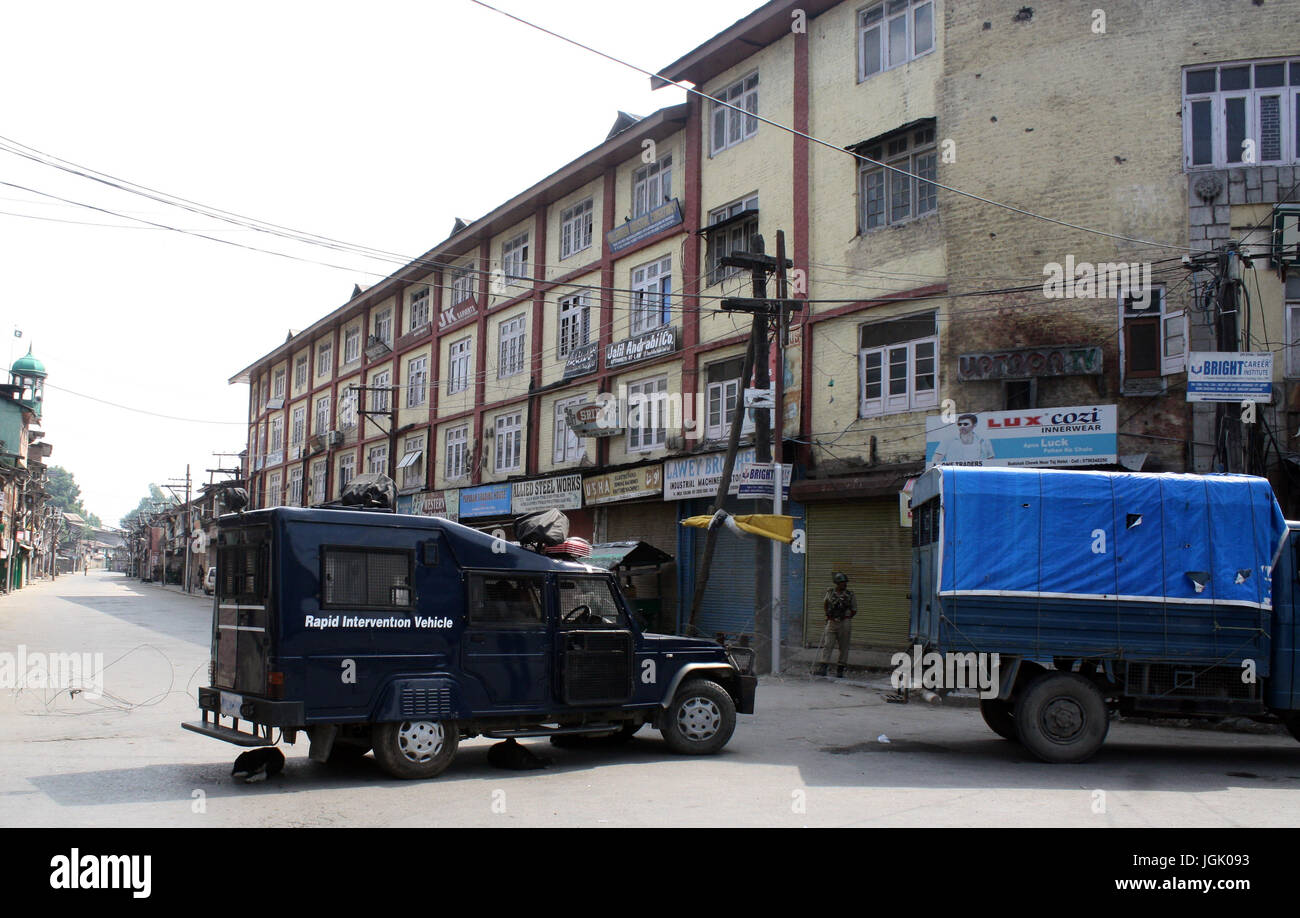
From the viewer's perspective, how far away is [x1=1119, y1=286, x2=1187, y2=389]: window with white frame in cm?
1596

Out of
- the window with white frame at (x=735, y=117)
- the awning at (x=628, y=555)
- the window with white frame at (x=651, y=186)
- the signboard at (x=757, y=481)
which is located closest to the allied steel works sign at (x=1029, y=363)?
the signboard at (x=757, y=481)

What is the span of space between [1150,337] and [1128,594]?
793 cm

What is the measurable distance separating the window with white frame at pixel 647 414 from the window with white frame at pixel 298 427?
26654 mm

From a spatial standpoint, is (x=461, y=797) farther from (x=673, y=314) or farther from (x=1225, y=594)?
(x=673, y=314)

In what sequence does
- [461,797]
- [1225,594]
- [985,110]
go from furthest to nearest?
1. [985,110]
2. [1225,594]
3. [461,797]

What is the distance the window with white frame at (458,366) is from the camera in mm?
34469

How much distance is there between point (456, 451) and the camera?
34.8 meters

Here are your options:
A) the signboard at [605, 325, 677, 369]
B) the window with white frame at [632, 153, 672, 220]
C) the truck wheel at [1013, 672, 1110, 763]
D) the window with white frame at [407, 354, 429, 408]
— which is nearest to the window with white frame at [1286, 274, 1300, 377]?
the truck wheel at [1013, 672, 1110, 763]

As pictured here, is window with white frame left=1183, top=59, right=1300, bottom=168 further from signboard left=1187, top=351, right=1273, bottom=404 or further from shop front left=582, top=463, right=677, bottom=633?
shop front left=582, top=463, right=677, bottom=633

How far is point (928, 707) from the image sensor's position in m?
14.8

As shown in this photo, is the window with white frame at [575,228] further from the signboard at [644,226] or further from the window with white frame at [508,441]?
the window with white frame at [508,441]

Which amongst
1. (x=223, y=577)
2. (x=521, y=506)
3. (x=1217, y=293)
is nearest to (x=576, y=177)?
(x=521, y=506)

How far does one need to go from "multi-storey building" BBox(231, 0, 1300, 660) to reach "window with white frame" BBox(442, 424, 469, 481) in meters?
4.67
